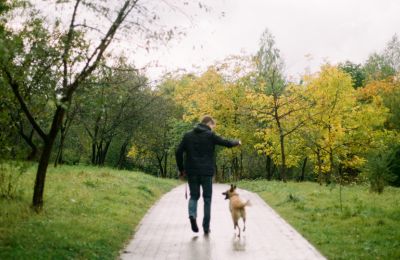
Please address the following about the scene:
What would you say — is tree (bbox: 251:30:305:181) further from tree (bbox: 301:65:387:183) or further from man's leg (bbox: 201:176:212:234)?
man's leg (bbox: 201:176:212:234)

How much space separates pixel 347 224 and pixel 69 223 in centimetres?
637


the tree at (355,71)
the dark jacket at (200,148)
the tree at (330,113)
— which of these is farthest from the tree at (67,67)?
the tree at (355,71)

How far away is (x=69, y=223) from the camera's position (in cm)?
1038

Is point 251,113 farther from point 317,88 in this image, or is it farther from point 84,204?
point 84,204

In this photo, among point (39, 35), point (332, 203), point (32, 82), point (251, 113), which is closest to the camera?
point (39, 35)

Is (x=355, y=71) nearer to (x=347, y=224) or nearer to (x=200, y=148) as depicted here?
(x=347, y=224)

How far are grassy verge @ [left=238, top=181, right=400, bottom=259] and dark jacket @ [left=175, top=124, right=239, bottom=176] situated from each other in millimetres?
2619

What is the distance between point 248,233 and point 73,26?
5.85 m

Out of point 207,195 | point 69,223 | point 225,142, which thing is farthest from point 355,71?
point 69,223

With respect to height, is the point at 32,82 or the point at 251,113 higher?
the point at 251,113

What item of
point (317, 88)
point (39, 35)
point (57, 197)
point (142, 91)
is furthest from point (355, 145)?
point (39, 35)

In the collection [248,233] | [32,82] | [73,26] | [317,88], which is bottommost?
[248,233]

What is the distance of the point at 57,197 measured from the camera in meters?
13.6

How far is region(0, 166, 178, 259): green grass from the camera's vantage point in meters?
8.09
